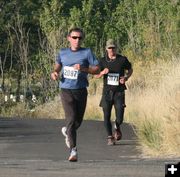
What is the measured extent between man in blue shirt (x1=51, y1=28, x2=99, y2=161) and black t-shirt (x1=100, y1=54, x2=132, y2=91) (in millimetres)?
2700

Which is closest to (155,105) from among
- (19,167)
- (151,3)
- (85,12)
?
(19,167)

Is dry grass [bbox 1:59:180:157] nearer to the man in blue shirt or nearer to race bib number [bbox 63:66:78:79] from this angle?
the man in blue shirt

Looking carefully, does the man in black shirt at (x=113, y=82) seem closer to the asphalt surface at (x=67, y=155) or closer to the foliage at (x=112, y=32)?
the asphalt surface at (x=67, y=155)

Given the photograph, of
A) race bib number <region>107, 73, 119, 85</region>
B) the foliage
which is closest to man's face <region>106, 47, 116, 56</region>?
race bib number <region>107, 73, 119, 85</region>

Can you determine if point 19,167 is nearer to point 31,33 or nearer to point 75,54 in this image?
point 75,54

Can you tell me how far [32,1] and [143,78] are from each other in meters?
31.8

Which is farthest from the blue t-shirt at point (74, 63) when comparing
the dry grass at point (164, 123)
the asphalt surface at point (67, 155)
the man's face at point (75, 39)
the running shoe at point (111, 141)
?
the running shoe at point (111, 141)

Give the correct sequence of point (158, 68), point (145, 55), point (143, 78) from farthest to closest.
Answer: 1. point (145, 55)
2. point (143, 78)
3. point (158, 68)

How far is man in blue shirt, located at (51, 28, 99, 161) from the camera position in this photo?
10.3m

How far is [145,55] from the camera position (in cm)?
2675

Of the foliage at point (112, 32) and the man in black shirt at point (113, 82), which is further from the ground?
the man in black shirt at point (113, 82)

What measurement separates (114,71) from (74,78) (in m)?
2.88

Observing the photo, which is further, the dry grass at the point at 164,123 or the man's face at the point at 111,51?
the man's face at the point at 111,51

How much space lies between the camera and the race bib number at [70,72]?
10273 millimetres
